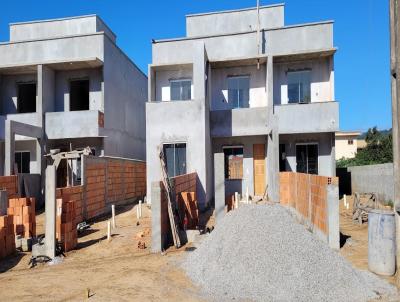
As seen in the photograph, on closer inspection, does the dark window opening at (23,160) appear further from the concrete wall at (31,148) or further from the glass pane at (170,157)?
the glass pane at (170,157)

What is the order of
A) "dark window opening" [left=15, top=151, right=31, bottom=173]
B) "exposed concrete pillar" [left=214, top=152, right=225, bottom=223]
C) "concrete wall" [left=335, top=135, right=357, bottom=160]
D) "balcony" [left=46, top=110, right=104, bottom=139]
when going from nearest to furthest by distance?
"exposed concrete pillar" [left=214, top=152, right=225, bottom=223]
"balcony" [left=46, top=110, right=104, bottom=139]
"dark window opening" [left=15, top=151, right=31, bottom=173]
"concrete wall" [left=335, top=135, right=357, bottom=160]

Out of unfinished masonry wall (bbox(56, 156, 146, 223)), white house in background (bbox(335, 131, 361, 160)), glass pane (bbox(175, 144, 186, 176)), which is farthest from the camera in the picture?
white house in background (bbox(335, 131, 361, 160))

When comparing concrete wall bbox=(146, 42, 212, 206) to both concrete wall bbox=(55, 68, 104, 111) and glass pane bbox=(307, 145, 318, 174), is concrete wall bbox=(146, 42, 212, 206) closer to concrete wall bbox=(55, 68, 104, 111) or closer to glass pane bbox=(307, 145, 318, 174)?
concrete wall bbox=(55, 68, 104, 111)

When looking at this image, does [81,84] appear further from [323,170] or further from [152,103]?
[323,170]

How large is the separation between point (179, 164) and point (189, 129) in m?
1.66

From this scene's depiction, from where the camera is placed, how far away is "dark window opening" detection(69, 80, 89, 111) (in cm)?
1898

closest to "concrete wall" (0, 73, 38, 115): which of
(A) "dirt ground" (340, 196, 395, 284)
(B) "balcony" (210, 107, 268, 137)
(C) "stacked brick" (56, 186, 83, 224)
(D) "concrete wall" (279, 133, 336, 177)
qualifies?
(C) "stacked brick" (56, 186, 83, 224)

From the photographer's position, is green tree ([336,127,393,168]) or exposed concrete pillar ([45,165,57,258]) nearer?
exposed concrete pillar ([45,165,57,258])

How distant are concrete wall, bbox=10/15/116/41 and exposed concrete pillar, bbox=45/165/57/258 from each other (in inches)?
570

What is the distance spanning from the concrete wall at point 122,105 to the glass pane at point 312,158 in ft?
34.5

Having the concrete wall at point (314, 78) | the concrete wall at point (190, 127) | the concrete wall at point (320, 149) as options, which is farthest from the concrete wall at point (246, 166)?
the concrete wall at point (314, 78)

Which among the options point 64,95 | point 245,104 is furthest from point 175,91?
point 64,95

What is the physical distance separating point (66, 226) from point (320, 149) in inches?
484

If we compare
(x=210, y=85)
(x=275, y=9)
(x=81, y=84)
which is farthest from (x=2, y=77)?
(x=275, y=9)
